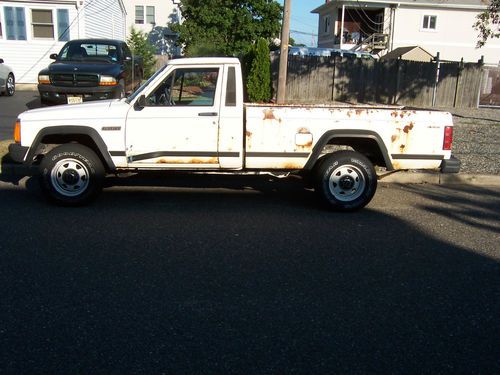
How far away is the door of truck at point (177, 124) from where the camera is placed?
643 cm

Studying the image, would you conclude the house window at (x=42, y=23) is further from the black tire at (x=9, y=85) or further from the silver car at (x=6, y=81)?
the black tire at (x=9, y=85)

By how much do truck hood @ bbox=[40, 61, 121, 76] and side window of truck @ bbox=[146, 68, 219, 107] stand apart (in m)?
6.32

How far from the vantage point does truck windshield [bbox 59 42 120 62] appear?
13.7 meters

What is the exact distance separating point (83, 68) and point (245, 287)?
9.50 m

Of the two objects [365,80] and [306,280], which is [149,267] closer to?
[306,280]

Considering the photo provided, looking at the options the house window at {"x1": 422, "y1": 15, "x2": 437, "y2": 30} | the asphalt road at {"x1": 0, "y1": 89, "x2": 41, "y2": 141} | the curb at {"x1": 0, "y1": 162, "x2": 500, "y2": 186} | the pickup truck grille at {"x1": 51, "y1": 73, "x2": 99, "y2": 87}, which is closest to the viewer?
the curb at {"x1": 0, "y1": 162, "x2": 500, "y2": 186}

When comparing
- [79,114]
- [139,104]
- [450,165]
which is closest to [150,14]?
[79,114]

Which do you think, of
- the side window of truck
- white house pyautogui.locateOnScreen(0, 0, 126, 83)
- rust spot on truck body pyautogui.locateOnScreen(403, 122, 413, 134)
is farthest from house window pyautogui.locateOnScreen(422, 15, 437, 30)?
the side window of truck

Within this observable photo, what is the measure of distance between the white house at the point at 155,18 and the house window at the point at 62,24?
860 inches

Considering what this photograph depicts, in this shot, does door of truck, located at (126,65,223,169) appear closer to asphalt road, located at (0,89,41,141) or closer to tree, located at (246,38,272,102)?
asphalt road, located at (0,89,41,141)

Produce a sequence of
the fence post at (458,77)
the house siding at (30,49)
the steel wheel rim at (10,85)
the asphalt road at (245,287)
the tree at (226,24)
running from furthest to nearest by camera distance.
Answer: the tree at (226,24), the fence post at (458,77), the house siding at (30,49), the steel wheel rim at (10,85), the asphalt road at (245,287)

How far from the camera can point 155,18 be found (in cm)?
4281

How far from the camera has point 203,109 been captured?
648cm

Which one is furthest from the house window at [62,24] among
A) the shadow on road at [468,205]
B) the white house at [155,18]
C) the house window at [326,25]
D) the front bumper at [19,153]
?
the house window at [326,25]
